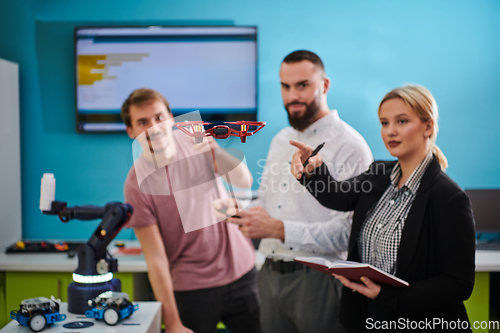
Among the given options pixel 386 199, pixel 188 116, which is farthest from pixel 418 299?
pixel 188 116

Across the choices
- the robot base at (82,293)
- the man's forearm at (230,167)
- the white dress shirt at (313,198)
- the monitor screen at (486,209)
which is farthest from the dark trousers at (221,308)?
the monitor screen at (486,209)

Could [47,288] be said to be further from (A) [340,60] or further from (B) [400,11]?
(B) [400,11]

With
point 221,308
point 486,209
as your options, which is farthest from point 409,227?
point 486,209

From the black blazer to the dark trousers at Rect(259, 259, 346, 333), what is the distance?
0.24m

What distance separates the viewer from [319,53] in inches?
99.1

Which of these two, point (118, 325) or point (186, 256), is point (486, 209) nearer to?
point (186, 256)

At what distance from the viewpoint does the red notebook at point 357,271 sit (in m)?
1.19

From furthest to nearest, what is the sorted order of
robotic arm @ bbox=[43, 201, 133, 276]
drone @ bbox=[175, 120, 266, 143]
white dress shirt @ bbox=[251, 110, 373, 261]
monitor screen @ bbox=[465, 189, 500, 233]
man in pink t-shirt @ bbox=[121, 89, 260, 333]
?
monitor screen @ bbox=[465, 189, 500, 233] → man in pink t-shirt @ bbox=[121, 89, 260, 333] → white dress shirt @ bbox=[251, 110, 373, 261] → robotic arm @ bbox=[43, 201, 133, 276] → drone @ bbox=[175, 120, 266, 143]

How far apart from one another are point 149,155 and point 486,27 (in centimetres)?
238

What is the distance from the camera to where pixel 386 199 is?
1423mm

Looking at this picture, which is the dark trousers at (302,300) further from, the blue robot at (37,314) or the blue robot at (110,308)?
the blue robot at (37,314)

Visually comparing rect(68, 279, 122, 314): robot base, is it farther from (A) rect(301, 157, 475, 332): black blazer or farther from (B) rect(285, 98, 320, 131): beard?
(B) rect(285, 98, 320, 131): beard

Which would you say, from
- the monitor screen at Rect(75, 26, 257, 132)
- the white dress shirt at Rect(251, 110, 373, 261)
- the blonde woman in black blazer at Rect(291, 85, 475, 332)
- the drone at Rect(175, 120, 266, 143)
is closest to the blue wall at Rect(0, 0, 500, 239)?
the monitor screen at Rect(75, 26, 257, 132)

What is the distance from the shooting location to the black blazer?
3.98ft
